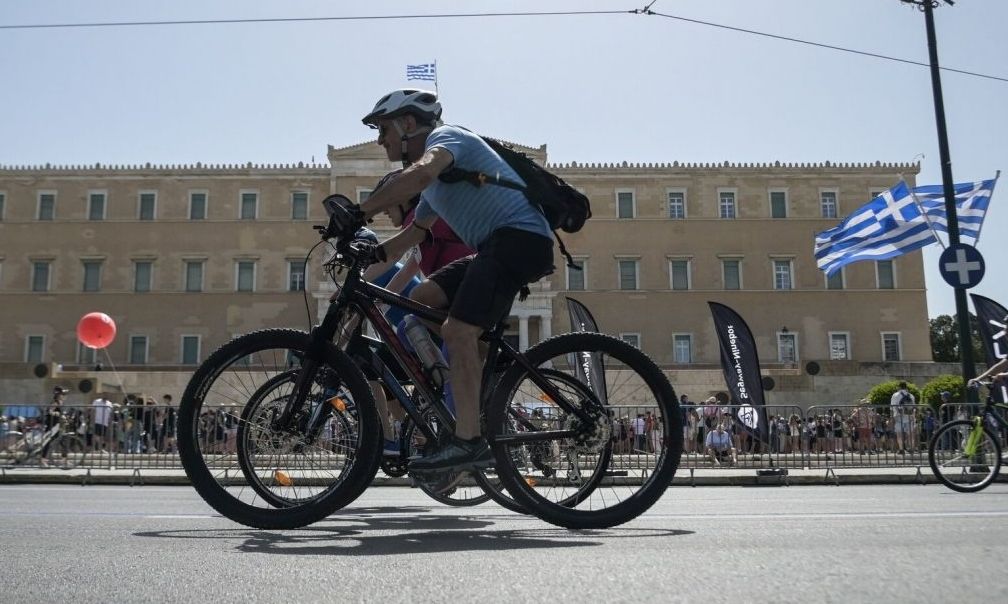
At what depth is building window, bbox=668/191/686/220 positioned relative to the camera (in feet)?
163

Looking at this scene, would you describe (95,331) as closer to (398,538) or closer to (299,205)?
(398,538)

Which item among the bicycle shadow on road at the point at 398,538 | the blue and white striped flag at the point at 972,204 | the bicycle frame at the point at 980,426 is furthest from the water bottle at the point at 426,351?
the blue and white striped flag at the point at 972,204

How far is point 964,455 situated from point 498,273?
239 inches

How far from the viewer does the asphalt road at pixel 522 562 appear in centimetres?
185

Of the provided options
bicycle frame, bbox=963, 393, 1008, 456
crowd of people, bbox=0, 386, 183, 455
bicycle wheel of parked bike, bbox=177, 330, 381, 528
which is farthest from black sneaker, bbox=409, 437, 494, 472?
crowd of people, bbox=0, 386, 183, 455

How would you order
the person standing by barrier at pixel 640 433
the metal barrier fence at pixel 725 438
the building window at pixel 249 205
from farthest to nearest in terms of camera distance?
the building window at pixel 249 205 → the metal barrier fence at pixel 725 438 → the person standing by barrier at pixel 640 433

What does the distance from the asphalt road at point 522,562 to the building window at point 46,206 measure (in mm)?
52529

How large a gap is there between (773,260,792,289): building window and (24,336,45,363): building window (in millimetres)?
39100

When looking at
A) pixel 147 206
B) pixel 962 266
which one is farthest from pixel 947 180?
pixel 147 206

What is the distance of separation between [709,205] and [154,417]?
4106cm

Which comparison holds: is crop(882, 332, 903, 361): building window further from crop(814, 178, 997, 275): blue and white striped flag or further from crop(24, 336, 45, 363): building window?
crop(24, 336, 45, 363): building window

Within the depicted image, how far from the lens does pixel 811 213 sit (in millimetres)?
49844

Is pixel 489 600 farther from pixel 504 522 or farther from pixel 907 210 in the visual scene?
pixel 907 210

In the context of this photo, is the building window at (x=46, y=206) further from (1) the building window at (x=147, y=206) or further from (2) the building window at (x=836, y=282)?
(2) the building window at (x=836, y=282)
